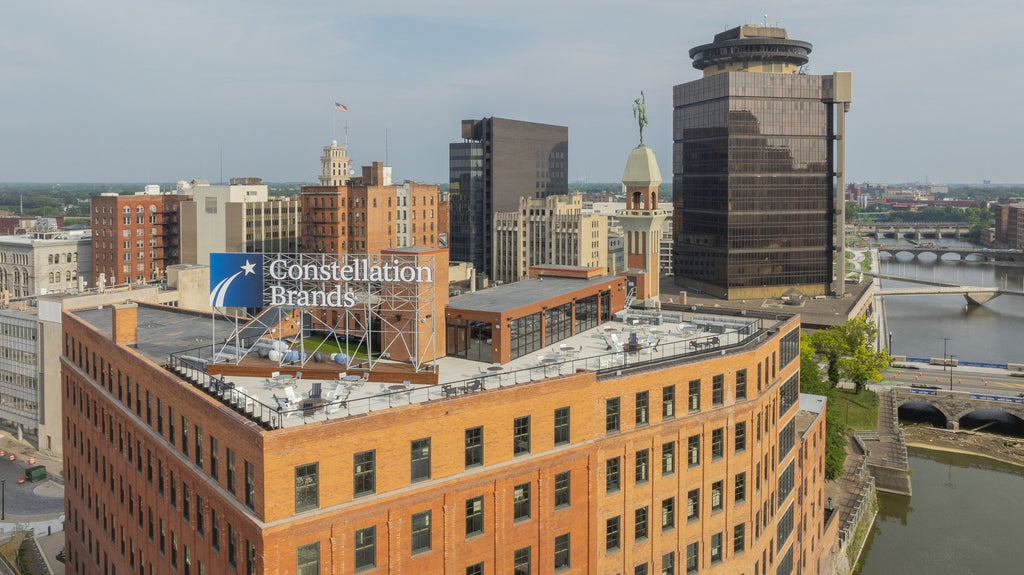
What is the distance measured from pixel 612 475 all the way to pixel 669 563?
882cm

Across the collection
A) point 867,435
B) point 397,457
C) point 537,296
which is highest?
point 537,296

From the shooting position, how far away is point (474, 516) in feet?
151

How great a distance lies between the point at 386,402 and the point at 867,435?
10175cm

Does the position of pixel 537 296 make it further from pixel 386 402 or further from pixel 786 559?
pixel 786 559

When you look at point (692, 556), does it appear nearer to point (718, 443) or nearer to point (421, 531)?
point (718, 443)

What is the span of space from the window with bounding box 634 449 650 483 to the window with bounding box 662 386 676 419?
8.74ft

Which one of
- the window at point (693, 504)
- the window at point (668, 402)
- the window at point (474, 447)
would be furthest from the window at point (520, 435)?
the window at point (693, 504)

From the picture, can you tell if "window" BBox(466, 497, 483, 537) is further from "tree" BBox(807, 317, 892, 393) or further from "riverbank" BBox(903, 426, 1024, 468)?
"riverbank" BBox(903, 426, 1024, 468)

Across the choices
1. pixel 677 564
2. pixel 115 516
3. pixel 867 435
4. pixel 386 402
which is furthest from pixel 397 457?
pixel 867 435

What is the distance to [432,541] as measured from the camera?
4431cm

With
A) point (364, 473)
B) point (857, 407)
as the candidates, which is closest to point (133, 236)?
point (857, 407)

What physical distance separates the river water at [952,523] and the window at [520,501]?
65885 millimetres

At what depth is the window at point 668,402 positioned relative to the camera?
5484 cm

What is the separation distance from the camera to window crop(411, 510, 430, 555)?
43781 millimetres
